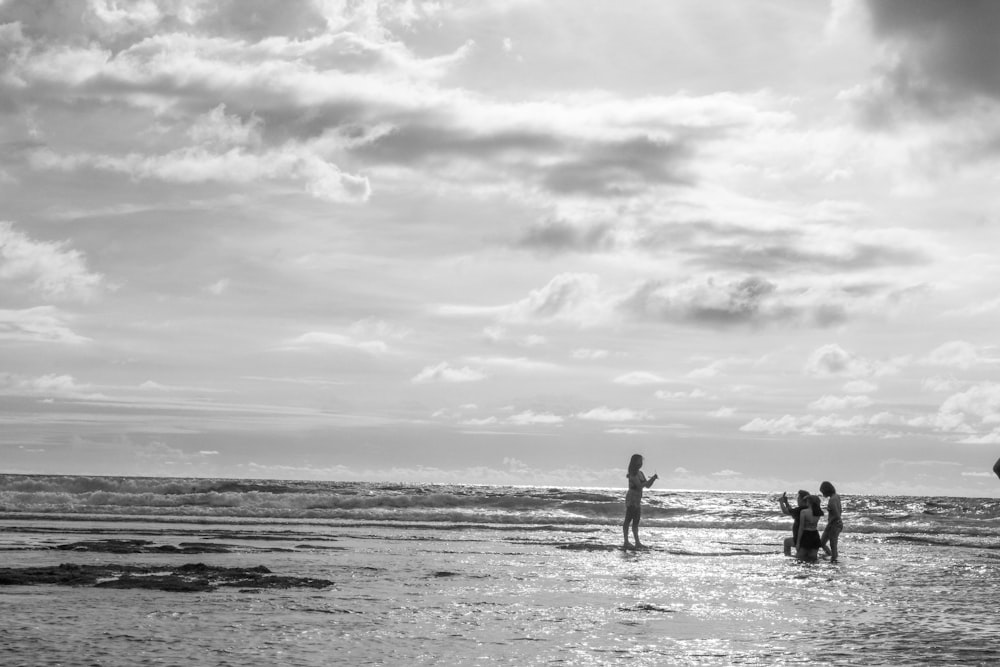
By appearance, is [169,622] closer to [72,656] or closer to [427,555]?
[72,656]

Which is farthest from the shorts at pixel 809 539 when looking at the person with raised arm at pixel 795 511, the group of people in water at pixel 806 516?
the person with raised arm at pixel 795 511

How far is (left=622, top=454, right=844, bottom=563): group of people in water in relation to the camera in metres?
20.6

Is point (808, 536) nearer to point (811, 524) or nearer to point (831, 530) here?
point (811, 524)

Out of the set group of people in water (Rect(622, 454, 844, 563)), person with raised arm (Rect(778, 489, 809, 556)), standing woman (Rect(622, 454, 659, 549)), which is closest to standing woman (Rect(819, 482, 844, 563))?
group of people in water (Rect(622, 454, 844, 563))

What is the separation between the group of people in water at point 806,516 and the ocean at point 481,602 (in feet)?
1.77

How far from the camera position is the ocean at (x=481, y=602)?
28.3 ft

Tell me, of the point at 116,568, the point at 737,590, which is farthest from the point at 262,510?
the point at 737,590

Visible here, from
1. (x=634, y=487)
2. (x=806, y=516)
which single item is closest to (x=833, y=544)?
(x=806, y=516)

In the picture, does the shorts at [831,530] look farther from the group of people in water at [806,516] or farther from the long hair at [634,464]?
the long hair at [634,464]

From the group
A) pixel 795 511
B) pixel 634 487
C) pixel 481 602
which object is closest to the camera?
pixel 481 602

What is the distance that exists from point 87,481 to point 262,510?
25.1 meters

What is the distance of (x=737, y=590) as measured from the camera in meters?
14.1

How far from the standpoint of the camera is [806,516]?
67.1 feet

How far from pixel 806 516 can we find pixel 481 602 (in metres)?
10.7
